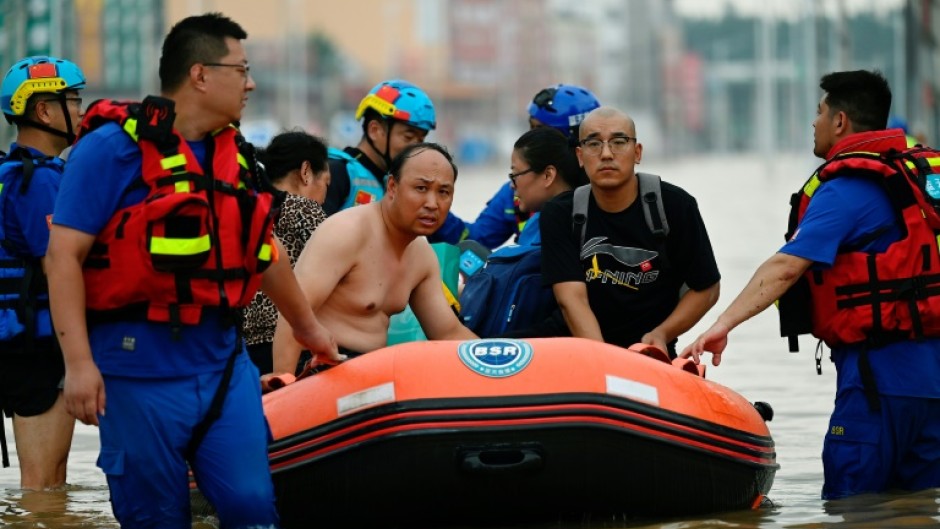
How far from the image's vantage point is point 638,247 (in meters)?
7.50

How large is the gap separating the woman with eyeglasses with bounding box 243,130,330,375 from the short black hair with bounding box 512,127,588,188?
0.92 metres

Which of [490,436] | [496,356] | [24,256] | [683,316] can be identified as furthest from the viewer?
[24,256]

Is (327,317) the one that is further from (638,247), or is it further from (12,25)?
(12,25)

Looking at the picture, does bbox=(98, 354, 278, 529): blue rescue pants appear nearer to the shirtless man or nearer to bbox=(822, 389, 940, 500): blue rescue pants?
the shirtless man

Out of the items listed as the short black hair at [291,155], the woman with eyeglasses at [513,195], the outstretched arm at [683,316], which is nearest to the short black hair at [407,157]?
the outstretched arm at [683,316]

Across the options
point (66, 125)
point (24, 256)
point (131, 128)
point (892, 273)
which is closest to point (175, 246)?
point (131, 128)

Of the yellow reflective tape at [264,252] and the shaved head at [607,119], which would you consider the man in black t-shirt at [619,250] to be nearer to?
the shaved head at [607,119]

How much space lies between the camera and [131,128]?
5.58 m

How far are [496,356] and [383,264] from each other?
2.67ft

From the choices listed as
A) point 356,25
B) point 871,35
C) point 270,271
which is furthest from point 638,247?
point 871,35

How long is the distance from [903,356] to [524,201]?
6.99ft

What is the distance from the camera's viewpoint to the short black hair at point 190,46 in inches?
225

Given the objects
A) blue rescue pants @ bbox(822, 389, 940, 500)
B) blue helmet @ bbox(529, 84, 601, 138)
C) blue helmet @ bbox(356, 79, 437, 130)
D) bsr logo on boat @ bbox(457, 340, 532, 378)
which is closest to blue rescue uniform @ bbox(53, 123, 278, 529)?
bsr logo on boat @ bbox(457, 340, 532, 378)

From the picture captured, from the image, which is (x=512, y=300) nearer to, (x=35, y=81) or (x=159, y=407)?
(x=35, y=81)
